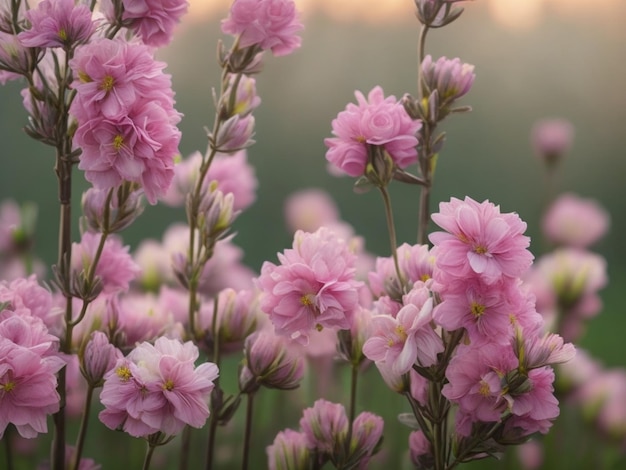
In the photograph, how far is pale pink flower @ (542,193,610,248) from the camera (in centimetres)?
116

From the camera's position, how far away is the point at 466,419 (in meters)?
0.54

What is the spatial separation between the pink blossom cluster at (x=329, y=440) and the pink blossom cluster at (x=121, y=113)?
0.20 metres

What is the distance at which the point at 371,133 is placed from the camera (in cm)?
56

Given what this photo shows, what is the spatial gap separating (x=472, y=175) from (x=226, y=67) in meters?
1.29

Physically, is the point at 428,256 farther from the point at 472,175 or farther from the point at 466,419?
the point at 472,175

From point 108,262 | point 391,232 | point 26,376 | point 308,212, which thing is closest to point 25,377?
point 26,376

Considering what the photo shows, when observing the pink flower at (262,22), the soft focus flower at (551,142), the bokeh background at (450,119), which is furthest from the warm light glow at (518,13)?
the pink flower at (262,22)

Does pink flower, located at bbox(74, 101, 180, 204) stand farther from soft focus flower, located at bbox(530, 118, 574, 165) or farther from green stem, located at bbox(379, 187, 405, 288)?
soft focus flower, located at bbox(530, 118, 574, 165)

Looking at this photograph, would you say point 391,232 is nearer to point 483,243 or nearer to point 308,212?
point 483,243

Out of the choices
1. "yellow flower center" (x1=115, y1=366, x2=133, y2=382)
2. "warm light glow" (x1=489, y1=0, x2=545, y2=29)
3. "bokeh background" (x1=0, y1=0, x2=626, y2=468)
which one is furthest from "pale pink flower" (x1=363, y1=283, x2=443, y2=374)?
"warm light glow" (x1=489, y1=0, x2=545, y2=29)

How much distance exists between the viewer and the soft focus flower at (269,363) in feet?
1.92

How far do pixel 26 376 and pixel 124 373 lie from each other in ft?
0.19

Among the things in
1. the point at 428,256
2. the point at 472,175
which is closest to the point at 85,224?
the point at 428,256

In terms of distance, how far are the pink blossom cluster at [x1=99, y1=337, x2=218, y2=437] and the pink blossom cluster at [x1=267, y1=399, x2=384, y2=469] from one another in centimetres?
11
